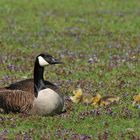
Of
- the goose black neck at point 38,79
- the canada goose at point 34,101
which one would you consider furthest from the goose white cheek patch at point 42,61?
the canada goose at point 34,101

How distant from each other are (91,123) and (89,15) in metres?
21.7

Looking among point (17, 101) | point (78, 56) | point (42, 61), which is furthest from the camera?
point (78, 56)

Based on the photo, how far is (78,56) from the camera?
22.2 metres

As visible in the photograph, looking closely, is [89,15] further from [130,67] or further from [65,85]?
[65,85]

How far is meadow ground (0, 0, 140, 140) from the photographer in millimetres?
12172

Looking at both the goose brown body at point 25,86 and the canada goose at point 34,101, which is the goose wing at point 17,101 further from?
the goose brown body at point 25,86

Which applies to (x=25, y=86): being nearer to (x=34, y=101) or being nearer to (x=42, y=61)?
(x=34, y=101)

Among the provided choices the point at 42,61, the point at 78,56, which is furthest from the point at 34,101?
the point at 78,56

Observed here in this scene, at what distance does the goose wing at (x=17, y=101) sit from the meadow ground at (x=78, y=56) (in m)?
0.26

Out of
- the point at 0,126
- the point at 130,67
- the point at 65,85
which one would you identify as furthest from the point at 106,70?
the point at 0,126

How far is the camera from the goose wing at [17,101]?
13.5m

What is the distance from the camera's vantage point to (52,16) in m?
33.2

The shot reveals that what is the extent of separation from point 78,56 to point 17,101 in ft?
29.1

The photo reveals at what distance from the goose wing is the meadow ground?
26cm
